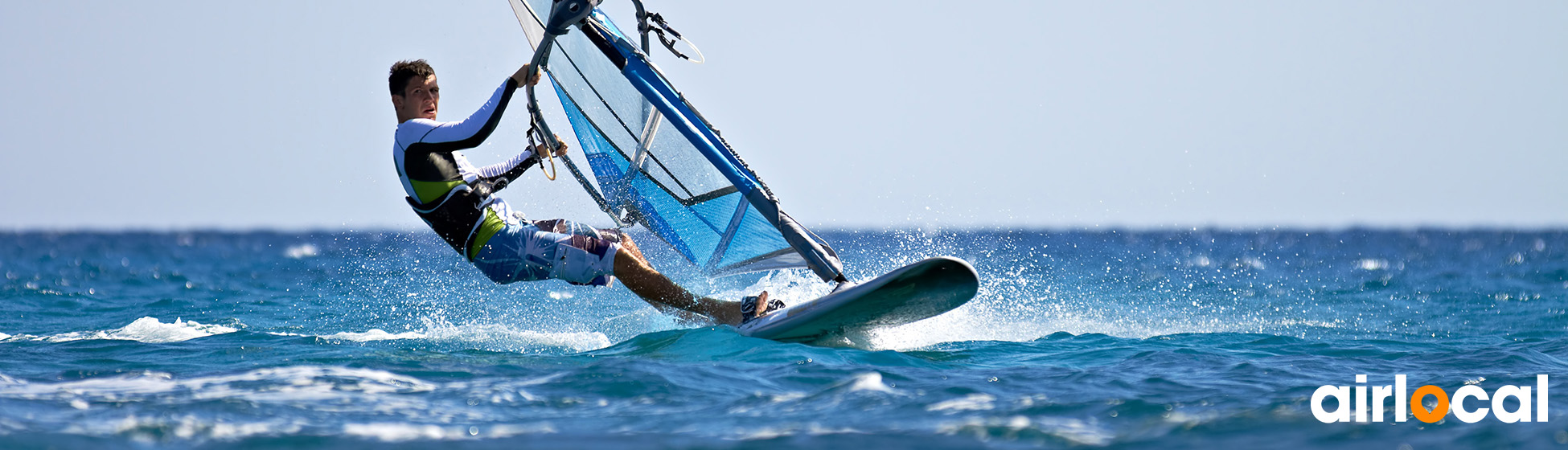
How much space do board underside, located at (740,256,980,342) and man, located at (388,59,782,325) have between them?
287 mm

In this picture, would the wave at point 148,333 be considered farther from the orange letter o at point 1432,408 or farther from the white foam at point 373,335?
the orange letter o at point 1432,408

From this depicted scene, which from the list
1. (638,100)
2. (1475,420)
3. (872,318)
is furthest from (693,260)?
(1475,420)

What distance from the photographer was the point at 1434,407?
4617 millimetres

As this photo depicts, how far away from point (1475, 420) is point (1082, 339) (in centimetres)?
309

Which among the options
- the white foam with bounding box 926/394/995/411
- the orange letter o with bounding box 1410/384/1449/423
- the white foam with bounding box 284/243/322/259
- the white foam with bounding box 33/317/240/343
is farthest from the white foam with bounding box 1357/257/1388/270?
the white foam with bounding box 284/243/322/259

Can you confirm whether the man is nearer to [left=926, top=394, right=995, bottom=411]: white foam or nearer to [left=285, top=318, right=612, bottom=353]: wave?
[left=285, top=318, right=612, bottom=353]: wave

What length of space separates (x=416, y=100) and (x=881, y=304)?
2.81 m

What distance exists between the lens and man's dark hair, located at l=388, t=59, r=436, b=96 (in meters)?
6.16

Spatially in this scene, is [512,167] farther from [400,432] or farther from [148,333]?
[400,432]

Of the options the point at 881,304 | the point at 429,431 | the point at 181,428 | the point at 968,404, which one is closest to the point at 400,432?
the point at 429,431

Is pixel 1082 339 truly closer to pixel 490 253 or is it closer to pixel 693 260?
pixel 693 260

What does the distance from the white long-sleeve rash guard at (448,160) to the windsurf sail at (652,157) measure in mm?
471

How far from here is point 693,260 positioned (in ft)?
26.6

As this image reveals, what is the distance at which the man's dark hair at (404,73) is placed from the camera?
616 cm
